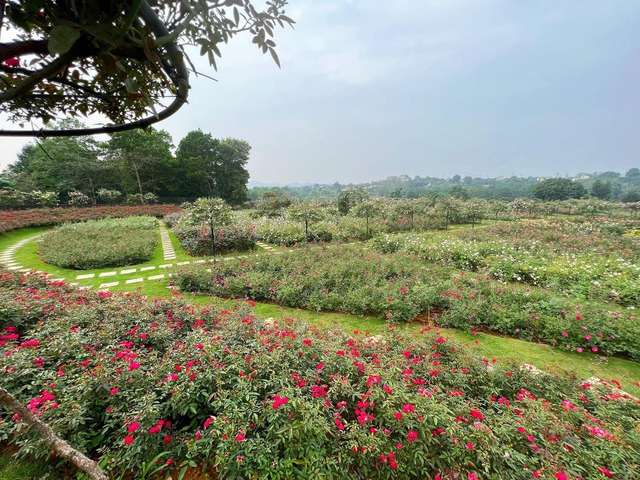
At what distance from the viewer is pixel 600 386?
8.26 feet

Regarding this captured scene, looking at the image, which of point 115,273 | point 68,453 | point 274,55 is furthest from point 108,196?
point 274,55

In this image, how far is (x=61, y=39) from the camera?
0.39 meters

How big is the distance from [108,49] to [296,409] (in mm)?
2043

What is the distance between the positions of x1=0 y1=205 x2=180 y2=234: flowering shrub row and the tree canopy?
18.3m

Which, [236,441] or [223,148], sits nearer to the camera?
[236,441]

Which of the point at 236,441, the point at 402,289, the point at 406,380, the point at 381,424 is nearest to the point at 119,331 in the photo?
the point at 236,441

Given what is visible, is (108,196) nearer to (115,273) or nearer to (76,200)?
(76,200)

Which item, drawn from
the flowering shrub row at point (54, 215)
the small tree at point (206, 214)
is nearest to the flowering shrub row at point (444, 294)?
the small tree at point (206, 214)

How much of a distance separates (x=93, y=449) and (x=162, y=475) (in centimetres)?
57

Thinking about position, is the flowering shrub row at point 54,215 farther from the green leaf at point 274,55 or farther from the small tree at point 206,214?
the green leaf at point 274,55

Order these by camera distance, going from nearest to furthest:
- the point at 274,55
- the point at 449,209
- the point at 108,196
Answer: the point at 274,55
the point at 449,209
the point at 108,196

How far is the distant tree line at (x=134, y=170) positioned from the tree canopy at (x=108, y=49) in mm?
27048

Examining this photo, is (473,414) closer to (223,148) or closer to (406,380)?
(406,380)

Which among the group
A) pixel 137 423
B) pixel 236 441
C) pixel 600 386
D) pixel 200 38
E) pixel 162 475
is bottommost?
pixel 600 386
